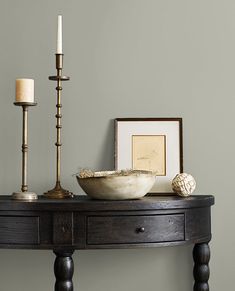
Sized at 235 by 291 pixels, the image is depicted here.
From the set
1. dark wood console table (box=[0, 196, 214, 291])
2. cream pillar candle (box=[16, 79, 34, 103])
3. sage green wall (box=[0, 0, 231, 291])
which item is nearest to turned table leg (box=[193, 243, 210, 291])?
sage green wall (box=[0, 0, 231, 291])

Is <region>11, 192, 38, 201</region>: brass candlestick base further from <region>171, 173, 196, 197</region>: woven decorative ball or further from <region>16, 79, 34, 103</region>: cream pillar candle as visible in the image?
<region>171, 173, 196, 197</region>: woven decorative ball

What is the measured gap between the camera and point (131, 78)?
A: 103 inches

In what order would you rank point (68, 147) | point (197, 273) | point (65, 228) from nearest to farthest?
1. point (65, 228)
2. point (197, 273)
3. point (68, 147)

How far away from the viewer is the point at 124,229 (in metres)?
2.18

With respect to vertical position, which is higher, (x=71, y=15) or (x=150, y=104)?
(x=71, y=15)

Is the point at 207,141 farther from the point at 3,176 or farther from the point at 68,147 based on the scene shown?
the point at 3,176

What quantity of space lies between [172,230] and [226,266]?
479mm

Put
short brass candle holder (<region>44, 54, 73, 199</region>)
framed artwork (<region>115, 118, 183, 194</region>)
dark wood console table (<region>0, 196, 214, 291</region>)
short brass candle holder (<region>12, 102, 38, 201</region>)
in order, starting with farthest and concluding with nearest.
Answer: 1. framed artwork (<region>115, 118, 183, 194</region>)
2. short brass candle holder (<region>44, 54, 73, 199</region>)
3. short brass candle holder (<region>12, 102, 38, 201</region>)
4. dark wood console table (<region>0, 196, 214, 291</region>)

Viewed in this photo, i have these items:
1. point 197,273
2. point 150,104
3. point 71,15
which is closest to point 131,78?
point 150,104

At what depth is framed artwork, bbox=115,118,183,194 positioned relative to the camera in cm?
255

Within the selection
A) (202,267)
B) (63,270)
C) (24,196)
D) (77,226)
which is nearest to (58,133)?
(24,196)

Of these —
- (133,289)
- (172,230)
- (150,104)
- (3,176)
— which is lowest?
(133,289)

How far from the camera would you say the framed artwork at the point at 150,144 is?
2553mm

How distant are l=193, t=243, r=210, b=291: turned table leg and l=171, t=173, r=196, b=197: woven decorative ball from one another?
22 centimetres
